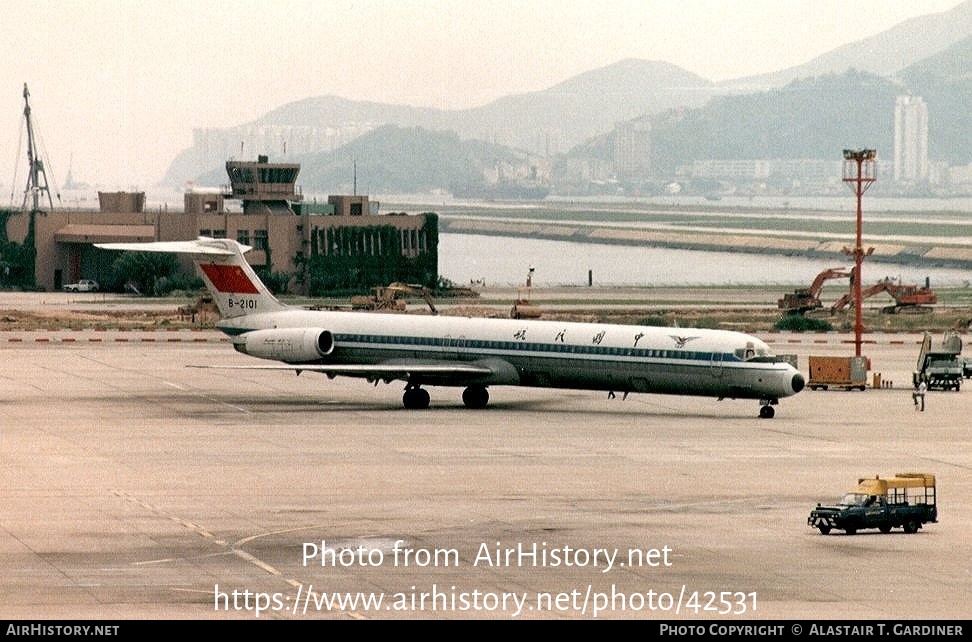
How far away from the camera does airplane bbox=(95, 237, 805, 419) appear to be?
59.7m

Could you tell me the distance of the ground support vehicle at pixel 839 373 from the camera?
71.8 m

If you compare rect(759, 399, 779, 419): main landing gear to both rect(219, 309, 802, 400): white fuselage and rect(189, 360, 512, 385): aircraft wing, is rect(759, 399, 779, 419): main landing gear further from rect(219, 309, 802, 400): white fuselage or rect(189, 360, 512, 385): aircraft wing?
rect(189, 360, 512, 385): aircraft wing

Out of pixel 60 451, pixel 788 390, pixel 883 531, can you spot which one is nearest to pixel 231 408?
pixel 60 451

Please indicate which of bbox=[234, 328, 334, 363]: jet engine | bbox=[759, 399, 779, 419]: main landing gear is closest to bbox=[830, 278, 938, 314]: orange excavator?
bbox=[759, 399, 779, 419]: main landing gear

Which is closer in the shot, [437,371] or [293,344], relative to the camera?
[437,371]

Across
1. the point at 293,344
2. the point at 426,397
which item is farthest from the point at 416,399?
the point at 293,344

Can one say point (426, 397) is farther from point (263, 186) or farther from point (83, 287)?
point (263, 186)

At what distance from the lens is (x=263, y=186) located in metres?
150

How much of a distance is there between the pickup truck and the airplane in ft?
66.9

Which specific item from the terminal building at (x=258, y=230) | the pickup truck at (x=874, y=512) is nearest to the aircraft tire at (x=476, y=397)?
the pickup truck at (x=874, y=512)

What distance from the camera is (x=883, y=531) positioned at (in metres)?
38.2

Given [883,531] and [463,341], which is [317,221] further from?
[883,531]

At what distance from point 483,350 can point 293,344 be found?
6.88 m

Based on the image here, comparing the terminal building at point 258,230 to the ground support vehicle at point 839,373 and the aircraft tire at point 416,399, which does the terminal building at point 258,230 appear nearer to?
the ground support vehicle at point 839,373
